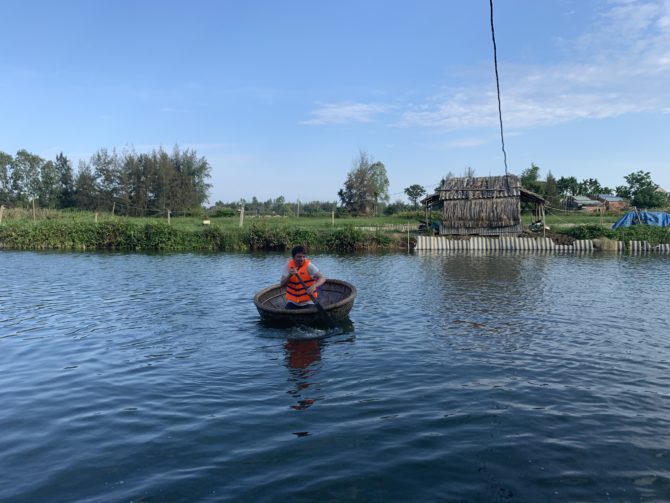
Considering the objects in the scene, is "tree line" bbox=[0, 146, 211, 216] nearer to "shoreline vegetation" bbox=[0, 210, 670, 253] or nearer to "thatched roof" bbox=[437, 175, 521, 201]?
"shoreline vegetation" bbox=[0, 210, 670, 253]

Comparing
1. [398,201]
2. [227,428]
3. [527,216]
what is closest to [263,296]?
[227,428]

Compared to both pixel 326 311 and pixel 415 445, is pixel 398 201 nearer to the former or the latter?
pixel 326 311

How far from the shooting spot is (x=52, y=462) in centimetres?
614

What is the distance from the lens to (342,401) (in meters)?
7.93

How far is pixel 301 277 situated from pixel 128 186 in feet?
189

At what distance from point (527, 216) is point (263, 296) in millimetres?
40540

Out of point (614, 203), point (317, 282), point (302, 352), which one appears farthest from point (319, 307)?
point (614, 203)

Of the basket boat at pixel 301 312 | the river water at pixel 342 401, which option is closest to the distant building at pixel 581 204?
the river water at pixel 342 401

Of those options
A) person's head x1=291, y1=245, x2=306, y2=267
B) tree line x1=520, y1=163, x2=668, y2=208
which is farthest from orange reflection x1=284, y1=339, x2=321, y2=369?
tree line x1=520, y1=163, x2=668, y2=208

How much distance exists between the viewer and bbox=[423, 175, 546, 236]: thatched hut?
35.7 metres

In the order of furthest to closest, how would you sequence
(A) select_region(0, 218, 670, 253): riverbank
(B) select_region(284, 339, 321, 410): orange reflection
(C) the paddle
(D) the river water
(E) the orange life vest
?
1. (A) select_region(0, 218, 670, 253): riverbank
2. (E) the orange life vest
3. (C) the paddle
4. (B) select_region(284, 339, 321, 410): orange reflection
5. (D) the river water

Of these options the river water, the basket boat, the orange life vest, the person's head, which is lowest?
the river water

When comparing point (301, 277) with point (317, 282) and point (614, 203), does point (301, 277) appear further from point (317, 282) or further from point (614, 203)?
point (614, 203)

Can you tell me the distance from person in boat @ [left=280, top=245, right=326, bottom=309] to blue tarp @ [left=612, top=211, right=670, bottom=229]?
31256 millimetres
